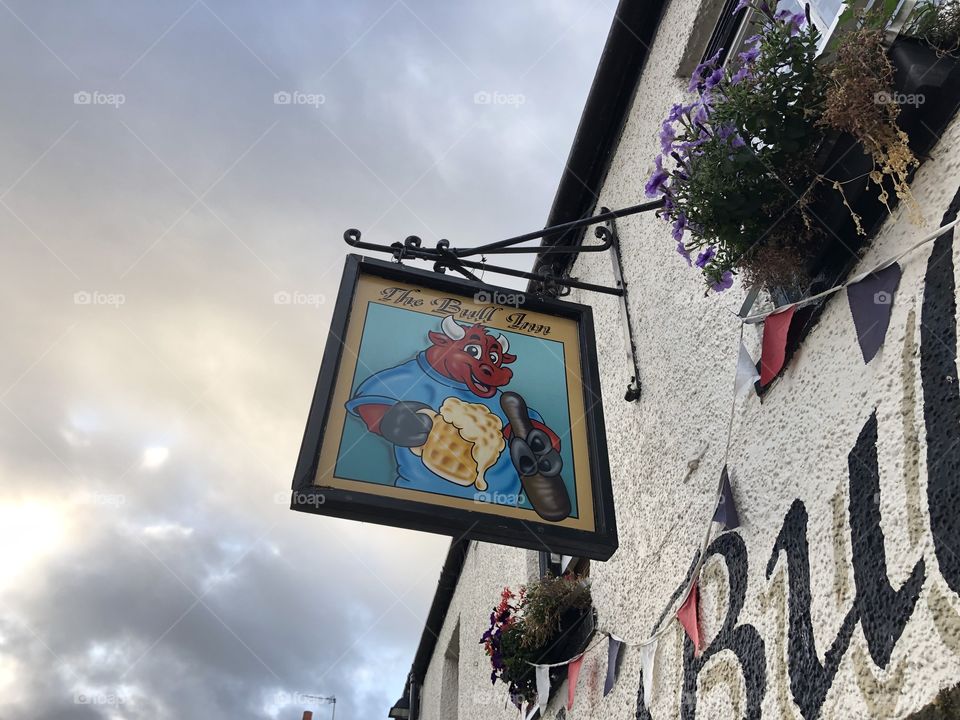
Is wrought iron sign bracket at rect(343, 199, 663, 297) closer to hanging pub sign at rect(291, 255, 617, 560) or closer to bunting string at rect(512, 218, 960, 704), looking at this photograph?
hanging pub sign at rect(291, 255, 617, 560)

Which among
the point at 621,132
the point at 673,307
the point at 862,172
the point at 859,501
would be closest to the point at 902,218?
the point at 862,172

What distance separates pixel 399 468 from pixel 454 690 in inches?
280

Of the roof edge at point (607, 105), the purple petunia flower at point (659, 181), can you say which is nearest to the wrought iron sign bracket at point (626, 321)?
the roof edge at point (607, 105)

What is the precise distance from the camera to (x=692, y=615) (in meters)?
2.83

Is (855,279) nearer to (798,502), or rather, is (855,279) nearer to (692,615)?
(798,502)

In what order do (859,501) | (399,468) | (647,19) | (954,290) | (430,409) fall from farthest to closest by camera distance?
(647,19) → (430,409) → (399,468) → (859,501) → (954,290)

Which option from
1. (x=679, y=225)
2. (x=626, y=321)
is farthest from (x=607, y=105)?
(x=679, y=225)

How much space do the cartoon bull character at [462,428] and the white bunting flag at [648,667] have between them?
799 mm

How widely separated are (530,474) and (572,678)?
5.87 feet

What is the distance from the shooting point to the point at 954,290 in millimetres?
1881

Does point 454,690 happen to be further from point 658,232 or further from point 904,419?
point 904,419
